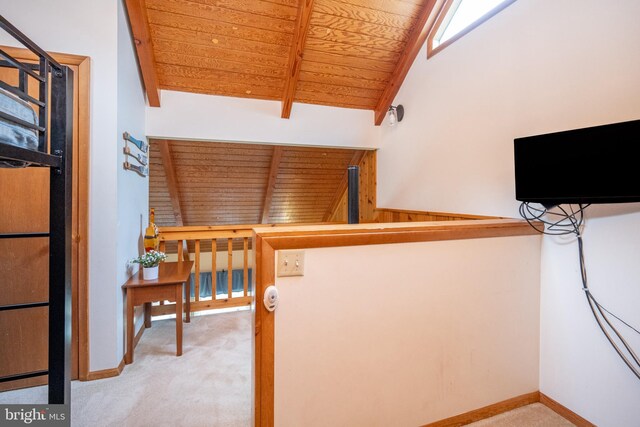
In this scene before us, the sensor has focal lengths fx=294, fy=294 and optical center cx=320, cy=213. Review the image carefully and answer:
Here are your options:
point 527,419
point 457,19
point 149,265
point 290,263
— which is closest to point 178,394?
point 149,265

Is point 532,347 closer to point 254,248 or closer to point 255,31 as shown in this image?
point 254,248

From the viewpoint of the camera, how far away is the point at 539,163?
5.16ft

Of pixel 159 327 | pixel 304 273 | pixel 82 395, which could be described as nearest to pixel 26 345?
pixel 82 395

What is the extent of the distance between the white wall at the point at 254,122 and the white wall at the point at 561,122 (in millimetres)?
1261

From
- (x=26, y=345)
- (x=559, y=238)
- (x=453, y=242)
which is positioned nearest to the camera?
(x=453, y=242)

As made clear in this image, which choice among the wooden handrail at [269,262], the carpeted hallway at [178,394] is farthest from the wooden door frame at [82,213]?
the wooden handrail at [269,262]

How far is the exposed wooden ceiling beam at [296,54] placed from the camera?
7.95ft

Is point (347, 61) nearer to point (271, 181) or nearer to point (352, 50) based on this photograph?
point (352, 50)

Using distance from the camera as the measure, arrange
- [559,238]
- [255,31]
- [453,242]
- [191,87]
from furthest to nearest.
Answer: [191,87] → [255,31] → [559,238] → [453,242]

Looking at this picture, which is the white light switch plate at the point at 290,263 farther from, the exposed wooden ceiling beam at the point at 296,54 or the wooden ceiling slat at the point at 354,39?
the wooden ceiling slat at the point at 354,39

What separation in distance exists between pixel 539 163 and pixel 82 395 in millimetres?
2947

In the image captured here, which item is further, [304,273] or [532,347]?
[532,347]

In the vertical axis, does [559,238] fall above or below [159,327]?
above

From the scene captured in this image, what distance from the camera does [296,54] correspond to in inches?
108
